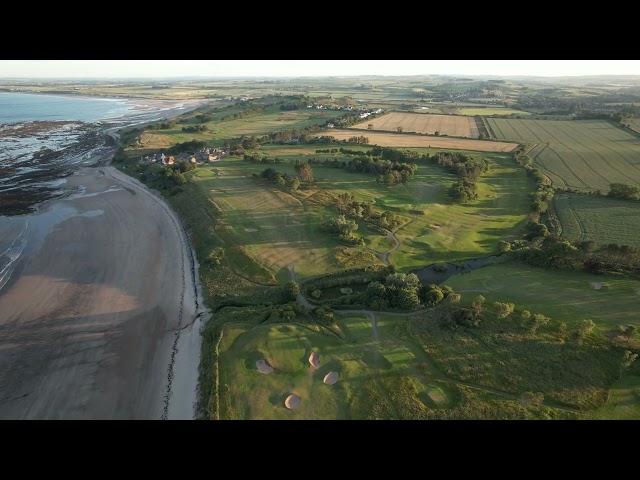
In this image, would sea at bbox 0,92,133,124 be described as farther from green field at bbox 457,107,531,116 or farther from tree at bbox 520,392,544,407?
tree at bbox 520,392,544,407

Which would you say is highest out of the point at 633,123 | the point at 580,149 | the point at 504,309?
the point at 633,123

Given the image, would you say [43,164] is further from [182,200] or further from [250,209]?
[250,209]

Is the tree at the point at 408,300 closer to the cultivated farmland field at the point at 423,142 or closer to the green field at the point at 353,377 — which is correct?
the green field at the point at 353,377

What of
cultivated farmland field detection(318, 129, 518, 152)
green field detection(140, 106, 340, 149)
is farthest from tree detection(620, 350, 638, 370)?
green field detection(140, 106, 340, 149)

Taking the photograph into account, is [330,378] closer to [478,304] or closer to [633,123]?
[478,304]

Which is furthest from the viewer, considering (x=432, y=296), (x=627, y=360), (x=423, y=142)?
(x=423, y=142)

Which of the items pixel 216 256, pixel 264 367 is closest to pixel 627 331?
pixel 264 367
